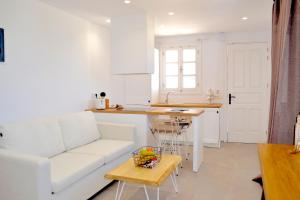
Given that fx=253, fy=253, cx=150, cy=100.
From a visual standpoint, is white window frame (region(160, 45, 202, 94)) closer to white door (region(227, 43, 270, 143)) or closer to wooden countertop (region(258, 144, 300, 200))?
white door (region(227, 43, 270, 143))

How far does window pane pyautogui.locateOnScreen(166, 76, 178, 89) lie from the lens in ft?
20.1

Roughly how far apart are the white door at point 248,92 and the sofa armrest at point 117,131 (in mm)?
2913

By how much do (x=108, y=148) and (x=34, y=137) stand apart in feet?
3.05

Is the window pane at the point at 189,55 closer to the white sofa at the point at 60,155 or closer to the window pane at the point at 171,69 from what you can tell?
the window pane at the point at 171,69

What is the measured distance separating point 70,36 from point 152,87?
219cm

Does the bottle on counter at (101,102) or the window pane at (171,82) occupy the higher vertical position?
the window pane at (171,82)

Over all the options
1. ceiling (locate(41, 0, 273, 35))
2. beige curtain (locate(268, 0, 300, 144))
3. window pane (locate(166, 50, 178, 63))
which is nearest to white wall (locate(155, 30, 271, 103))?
window pane (locate(166, 50, 178, 63))

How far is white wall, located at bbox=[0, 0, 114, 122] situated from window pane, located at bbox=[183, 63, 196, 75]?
211 centimetres

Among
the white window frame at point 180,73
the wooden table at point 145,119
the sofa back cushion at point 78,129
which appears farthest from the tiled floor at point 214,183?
the white window frame at point 180,73

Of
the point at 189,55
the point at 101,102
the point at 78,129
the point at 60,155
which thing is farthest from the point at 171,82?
the point at 60,155

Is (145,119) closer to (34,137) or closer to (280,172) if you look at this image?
(34,137)

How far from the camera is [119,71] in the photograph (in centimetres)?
445

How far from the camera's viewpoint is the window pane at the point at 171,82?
6125 mm

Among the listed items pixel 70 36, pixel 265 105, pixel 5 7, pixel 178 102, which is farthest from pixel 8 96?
pixel 265 105
